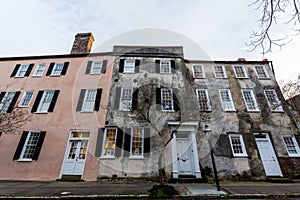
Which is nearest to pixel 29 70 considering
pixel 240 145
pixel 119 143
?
pixel 119 143

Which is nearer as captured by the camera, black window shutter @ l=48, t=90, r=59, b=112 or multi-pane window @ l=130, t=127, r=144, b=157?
multi-pane window @ l=130, t=127, r=144, b=157

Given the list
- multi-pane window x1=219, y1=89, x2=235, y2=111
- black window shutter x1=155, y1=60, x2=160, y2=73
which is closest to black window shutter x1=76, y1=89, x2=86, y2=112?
black window shutter x1=155, y1=60, x2=160, y2=73

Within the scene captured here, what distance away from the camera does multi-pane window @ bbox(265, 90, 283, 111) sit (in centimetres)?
1090

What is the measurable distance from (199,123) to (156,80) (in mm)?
4377

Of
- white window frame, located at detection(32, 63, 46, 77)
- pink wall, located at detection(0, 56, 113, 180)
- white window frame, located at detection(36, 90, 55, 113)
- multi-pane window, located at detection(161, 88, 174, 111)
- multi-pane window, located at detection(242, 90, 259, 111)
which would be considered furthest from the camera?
white window frame, located at detection(32, 63, 46, 77)

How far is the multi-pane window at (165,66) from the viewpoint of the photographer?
12.2 meters

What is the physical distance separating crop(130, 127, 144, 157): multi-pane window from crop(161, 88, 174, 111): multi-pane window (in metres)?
2.31

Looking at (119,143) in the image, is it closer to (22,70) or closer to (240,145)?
(240,145)

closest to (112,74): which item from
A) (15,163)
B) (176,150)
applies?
(176,150)

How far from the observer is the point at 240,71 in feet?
42.2

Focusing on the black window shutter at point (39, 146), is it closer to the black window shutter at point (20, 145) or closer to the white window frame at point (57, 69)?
the black window shutter at point (20, 145)

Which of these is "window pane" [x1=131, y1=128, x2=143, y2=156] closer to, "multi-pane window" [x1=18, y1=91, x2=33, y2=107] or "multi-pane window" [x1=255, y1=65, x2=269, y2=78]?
"multi-pane window" [x1=18, y1=91, x2=33, y2=107]

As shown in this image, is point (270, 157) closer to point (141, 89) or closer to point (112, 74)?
point (141, 89)

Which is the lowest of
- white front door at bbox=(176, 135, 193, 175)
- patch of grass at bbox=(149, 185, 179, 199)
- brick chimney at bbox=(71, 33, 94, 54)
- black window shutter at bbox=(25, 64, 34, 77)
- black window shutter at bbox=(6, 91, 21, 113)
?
patch of grass at bbox=(149, 185, 179, 199)
